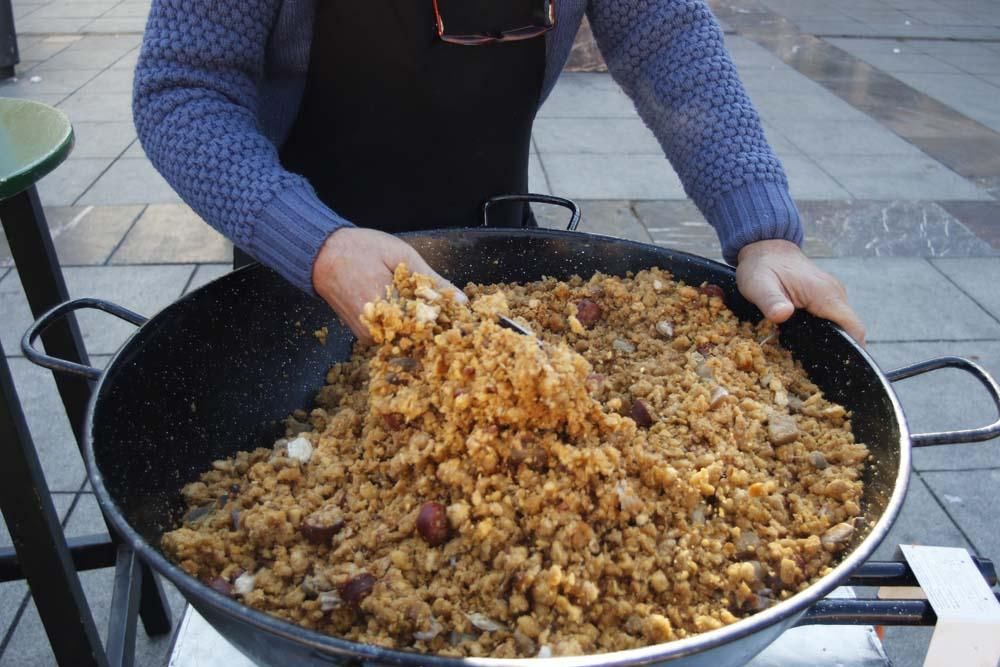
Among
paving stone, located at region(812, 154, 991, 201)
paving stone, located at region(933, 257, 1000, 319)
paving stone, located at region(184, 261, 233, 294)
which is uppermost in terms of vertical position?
paving stone, located at region(184, 261, 233, 294)

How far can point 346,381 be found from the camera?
1.34 m

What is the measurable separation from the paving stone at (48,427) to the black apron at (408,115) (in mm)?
1242

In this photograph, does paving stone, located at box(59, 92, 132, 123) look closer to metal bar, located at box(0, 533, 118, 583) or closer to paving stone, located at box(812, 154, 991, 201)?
metal bar, located at box(0, 533, 118, 583)

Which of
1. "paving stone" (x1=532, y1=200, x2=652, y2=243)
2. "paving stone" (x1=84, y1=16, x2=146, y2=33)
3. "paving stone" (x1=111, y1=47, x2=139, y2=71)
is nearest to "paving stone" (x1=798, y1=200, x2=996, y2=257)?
"paving stone" (x1=532, y1=200, x2=652, y2=243)

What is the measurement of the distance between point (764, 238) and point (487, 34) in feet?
2.00

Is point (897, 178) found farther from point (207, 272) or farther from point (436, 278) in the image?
point (436, 278)

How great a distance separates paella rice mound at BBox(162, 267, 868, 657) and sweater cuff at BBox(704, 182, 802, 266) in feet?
1.06

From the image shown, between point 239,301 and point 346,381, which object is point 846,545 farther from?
point 239,301

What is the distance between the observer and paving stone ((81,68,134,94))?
16.1ft

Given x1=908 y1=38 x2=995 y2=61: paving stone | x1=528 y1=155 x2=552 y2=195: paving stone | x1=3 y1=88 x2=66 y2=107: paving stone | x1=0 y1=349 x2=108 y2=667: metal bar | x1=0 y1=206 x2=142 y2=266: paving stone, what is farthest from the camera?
x1=908 y1=38 x2=995 y2=61: paving stone

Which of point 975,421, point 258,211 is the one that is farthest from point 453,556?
point 975,421

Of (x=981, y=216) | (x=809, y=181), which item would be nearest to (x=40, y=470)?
(x=809, y=181)

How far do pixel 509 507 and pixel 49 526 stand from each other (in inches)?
30.0

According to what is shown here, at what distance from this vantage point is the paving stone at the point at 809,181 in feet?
12.9
